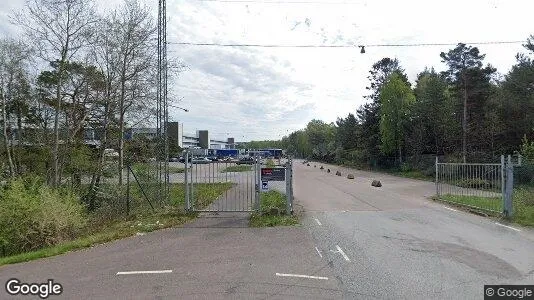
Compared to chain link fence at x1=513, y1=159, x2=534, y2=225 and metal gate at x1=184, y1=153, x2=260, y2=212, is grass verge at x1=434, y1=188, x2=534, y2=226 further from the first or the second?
metal gate at x1=184, y1=153, x2=260, y2=212

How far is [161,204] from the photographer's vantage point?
15.1 metres

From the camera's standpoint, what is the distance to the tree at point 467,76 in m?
39.6

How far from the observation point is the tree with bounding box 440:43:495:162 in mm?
39594

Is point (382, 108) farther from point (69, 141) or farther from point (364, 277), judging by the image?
point (364, 277)

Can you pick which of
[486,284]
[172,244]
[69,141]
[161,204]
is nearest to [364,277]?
[486,284]

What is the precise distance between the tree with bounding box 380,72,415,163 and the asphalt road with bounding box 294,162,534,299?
35595 mm

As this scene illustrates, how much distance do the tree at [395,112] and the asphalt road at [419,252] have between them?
35595 mm

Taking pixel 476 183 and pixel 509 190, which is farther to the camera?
pixel 476 183

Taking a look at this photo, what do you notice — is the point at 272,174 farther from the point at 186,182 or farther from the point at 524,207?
the point at 524,207

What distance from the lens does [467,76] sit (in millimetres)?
39844

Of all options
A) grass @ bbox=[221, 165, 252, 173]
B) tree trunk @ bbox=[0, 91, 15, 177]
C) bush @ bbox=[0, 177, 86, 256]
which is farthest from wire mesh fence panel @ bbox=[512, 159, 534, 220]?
tree trunk @ bbox=[0, 91, 15, 177]

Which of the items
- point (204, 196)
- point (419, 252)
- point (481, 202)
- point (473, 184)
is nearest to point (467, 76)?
point (473, 184)

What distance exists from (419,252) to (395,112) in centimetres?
4329

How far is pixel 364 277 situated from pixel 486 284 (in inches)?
76.7
